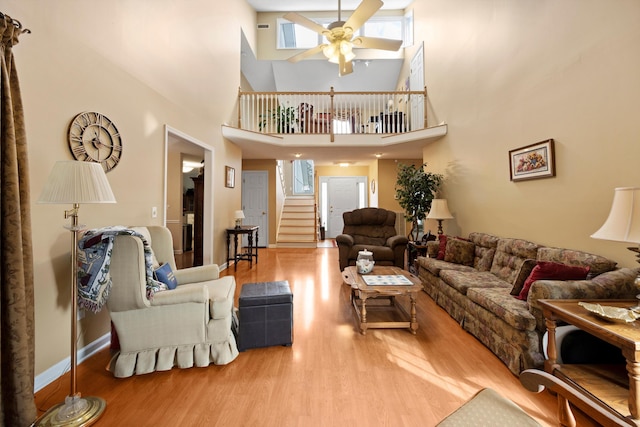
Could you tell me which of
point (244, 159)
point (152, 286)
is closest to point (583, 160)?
point (152, 286)

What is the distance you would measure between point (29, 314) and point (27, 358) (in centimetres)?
22

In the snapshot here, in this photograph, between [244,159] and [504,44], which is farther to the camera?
[244,159]

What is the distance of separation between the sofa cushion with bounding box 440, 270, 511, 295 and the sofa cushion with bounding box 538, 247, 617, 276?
44cm

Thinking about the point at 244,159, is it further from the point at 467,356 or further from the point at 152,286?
the point at 467,356

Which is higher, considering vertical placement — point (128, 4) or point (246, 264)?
point (128, 4)

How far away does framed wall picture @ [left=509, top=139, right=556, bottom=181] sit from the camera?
260 cm

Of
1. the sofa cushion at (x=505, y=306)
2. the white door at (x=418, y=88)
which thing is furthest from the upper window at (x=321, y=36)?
the sofa cushion at (x=505, y=306)

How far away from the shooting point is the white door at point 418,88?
5758mm

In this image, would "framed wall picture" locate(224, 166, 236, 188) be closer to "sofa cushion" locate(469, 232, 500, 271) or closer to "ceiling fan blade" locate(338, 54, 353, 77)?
"ceiling fan blade" locate(338, 54, 353, 77)

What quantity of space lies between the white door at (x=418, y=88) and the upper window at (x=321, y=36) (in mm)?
1568

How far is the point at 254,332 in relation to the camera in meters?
2.20

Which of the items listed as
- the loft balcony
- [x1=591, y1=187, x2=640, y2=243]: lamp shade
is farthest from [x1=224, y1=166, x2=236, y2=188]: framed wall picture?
[x1=591, y1=187, x2=640, y2=243]: lamp shade

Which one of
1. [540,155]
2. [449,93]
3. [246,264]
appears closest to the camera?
[540,155]

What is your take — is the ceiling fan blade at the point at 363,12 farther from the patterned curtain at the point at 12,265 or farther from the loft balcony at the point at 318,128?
the patterned curtain at the point at 12,265
